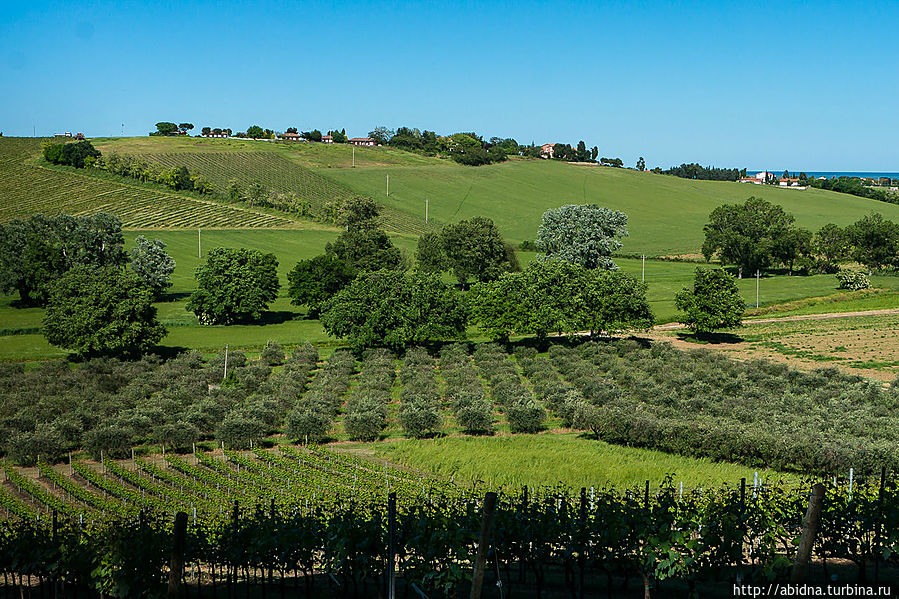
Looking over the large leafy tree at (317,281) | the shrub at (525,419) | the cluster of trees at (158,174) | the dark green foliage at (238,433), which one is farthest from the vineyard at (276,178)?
the dark green foliage at (238,433)

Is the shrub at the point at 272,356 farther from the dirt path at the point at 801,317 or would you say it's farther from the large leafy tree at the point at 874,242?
the large leafy tree at the point at 874,242

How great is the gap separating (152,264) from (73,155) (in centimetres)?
7856

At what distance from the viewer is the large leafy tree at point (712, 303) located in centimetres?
6669

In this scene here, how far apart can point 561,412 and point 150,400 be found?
75.9 ft

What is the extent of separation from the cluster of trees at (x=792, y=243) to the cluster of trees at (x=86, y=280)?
243ft

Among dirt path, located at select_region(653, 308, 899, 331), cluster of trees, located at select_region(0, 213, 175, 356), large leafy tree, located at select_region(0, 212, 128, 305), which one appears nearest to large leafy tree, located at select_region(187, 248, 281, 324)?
cluster of trees, located at select_region(0, 213, 175, 356)

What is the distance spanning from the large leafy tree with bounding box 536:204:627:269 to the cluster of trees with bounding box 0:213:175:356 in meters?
43.2

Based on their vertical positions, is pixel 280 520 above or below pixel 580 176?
below

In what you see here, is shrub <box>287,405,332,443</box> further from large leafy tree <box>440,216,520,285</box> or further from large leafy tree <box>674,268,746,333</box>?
large leafy tree <box>440,216,520,285</box>

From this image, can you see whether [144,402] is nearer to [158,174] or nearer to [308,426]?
[308,426]

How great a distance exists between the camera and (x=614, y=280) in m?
65.9

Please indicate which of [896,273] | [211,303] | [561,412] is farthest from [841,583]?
[896,273]

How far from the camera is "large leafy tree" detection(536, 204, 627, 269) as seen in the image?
3506 inches

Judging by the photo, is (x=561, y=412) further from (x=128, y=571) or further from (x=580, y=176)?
(x=580, y=176)
